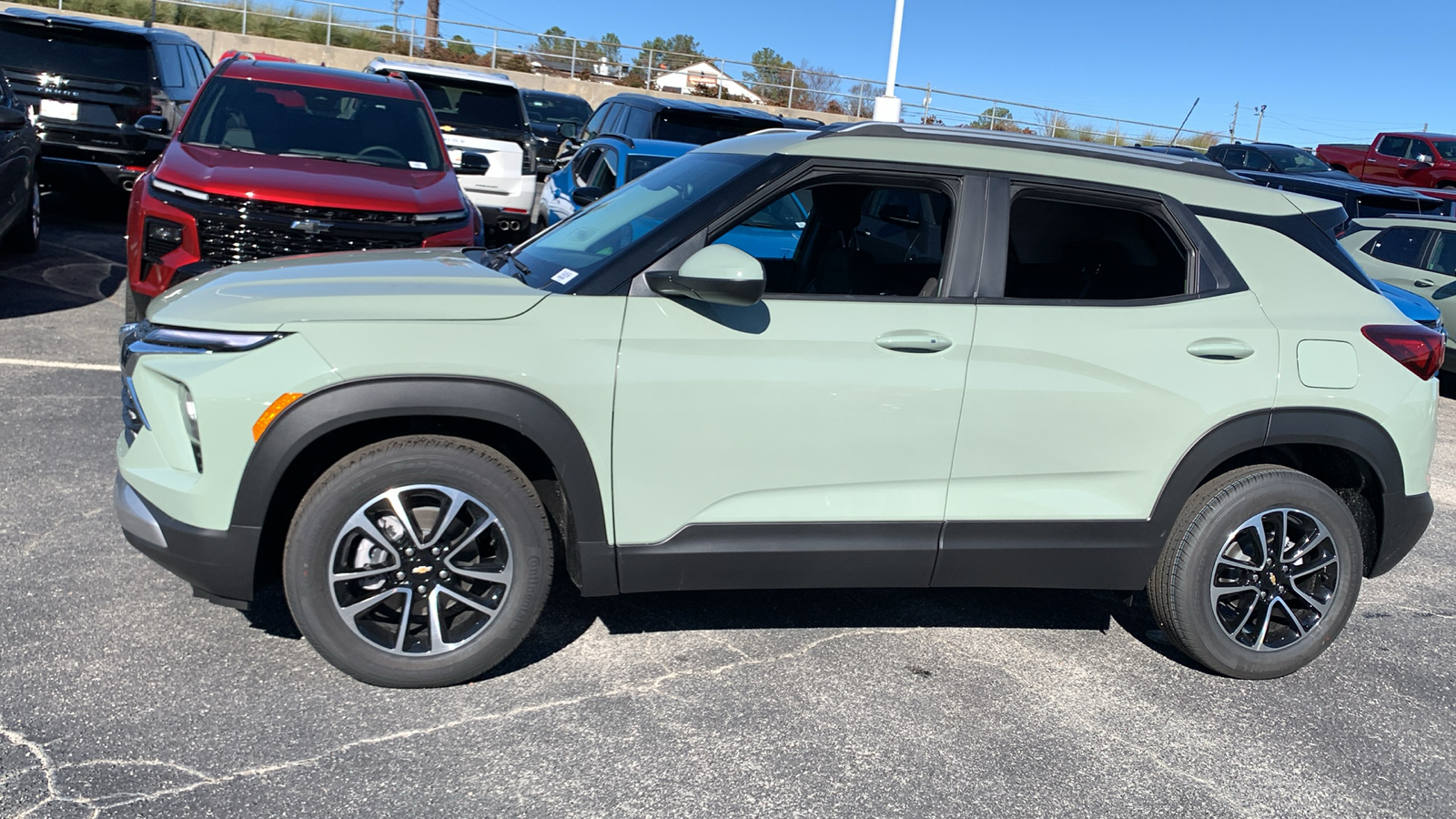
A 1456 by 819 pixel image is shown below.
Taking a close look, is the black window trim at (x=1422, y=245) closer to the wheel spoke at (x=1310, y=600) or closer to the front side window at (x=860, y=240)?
the wheel spoke at (x=1310, y=600)

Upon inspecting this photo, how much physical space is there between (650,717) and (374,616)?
35.2 inches

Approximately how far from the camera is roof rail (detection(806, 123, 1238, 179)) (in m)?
3.94

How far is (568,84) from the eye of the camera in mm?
32781

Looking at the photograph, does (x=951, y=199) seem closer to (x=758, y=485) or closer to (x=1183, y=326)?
(x=1183, y=326)

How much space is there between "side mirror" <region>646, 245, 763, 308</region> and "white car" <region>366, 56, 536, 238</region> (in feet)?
24.5

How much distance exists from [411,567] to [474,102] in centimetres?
957

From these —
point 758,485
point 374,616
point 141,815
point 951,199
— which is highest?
point 951,199

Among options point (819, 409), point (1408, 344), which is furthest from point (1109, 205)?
point (819, 409)

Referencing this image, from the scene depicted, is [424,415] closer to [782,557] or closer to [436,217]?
[782,557]

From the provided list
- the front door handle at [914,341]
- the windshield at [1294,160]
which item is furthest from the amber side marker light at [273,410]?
the windshield at [1294,160]

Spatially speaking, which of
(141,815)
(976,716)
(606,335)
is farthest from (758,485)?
(141,815)

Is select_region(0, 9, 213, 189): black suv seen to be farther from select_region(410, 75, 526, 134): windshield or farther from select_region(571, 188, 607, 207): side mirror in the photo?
select_region(571, 188, 607, 207): side mirror

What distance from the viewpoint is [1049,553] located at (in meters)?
3.94

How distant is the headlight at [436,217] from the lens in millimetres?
6961
